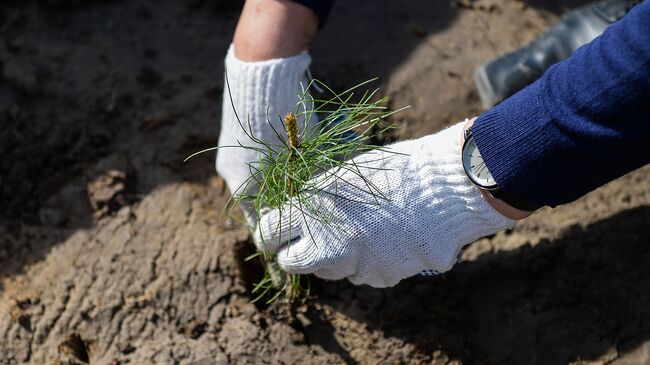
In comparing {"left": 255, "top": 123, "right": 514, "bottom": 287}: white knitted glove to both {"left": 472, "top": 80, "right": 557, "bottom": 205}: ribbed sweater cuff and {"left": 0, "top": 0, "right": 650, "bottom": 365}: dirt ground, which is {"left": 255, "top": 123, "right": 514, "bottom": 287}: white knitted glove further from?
{"left": 0, "top": 0, "right": 650, "bottom": 365}: dirt ground

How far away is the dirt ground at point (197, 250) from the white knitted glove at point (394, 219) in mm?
299

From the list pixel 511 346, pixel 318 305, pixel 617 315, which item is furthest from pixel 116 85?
pixel 617 315

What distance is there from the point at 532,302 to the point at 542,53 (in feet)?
2.90

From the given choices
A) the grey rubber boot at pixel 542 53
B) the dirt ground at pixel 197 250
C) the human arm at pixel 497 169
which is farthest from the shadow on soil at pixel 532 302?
the grey rubber boot at pixel 542 53

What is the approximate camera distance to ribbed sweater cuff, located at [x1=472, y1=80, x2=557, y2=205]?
132cm

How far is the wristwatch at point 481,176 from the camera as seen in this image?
141 centimetres

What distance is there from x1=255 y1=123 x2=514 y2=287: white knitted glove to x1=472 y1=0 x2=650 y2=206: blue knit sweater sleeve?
0.11 meters

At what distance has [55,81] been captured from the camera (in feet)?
7.36

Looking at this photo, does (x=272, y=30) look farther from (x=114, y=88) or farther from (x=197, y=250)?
(x=114, y=88)

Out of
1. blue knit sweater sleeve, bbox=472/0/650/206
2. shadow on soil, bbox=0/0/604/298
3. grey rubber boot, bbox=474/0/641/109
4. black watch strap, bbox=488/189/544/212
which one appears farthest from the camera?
grey rubber boot, bbox=474/0/641/109

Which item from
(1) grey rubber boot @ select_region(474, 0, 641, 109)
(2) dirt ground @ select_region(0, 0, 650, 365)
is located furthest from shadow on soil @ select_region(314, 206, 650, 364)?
(1) grey rubber boot @ select_region(474, 0, 641, 109)

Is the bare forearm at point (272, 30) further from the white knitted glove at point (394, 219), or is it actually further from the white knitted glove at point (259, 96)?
the white knitted glove at point (394, 219)

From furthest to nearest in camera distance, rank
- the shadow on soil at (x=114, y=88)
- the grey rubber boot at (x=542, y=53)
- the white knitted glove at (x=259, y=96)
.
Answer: the grey rubber boot at (x=542, y=53)
the shadow on soil at (x=114, y=88)
the white knitted glove at (x=259, y=96)

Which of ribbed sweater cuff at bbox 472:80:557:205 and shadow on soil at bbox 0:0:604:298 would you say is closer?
ribbed sweater cuff at bbox 472:80:557:205
